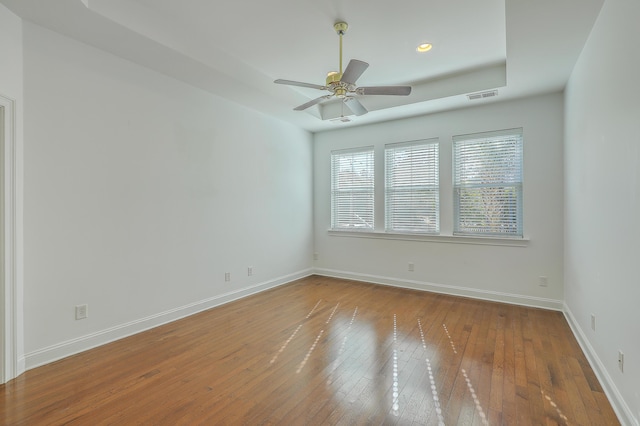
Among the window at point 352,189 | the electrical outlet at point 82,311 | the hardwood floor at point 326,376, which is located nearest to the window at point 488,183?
the hardwood floor at point 326,376

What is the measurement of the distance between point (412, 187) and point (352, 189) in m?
1.12

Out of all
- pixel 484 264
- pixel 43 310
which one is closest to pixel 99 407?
pixel 43 310

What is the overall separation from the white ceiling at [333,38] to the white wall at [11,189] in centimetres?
27

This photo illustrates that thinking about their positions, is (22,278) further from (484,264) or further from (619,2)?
(484,264)

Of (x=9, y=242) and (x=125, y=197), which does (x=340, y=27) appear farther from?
(x=9, y=242)

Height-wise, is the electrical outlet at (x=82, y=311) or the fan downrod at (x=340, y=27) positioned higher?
the fan downrod at (x=340, y=27)

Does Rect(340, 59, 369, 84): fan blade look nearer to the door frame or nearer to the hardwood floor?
the hardwood floor

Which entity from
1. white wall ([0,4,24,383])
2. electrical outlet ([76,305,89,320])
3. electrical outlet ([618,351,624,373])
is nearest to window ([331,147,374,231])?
electrical outlet ([618,351,624,373])

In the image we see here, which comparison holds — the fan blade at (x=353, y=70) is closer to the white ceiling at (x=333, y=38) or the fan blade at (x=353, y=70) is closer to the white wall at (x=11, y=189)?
the white ceiling at (x=333, y=38)

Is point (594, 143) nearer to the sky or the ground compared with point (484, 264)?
nearer to the sky

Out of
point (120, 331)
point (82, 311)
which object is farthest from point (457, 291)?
point (82, 311)

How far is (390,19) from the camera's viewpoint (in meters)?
2.78

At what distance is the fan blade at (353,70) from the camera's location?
8.09 feet

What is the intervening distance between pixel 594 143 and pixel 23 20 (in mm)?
4705
